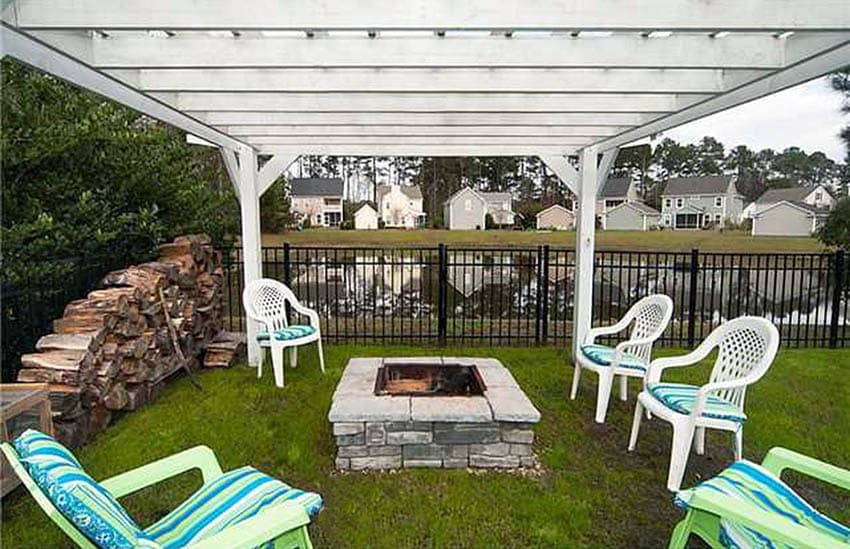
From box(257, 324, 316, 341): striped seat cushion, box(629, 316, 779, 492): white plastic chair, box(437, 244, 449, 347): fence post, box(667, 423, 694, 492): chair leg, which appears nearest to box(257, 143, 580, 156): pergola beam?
box(437, 244, 449, 347): fence post

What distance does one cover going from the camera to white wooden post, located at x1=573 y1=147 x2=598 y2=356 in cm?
512

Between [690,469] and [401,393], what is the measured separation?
6.49ft

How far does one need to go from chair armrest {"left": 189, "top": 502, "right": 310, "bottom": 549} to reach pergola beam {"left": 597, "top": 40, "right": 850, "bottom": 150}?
10.2ft

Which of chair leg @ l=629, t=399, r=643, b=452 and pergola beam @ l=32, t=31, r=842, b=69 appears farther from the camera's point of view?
chair leg @ l=629, t=399, r=643, b=452

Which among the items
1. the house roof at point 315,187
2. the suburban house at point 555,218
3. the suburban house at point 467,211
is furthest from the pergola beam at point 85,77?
the house roof at point 315,187

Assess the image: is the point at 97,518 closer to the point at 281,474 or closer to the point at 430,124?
the point at 281,474

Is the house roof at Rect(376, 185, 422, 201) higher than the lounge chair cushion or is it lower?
higher

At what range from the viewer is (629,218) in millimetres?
29531

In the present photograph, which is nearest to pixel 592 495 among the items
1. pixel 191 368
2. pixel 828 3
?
pixel 828 3

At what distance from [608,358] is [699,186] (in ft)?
101

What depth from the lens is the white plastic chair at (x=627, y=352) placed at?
3771mm

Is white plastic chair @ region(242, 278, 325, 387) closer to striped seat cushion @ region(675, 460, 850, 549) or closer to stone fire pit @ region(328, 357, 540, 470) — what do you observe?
stone fire pit @ region(328, 357, 540, 470)

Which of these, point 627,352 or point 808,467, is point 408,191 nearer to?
point 627,352

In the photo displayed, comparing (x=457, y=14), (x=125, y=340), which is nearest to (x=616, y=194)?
(x=125, y=340)
